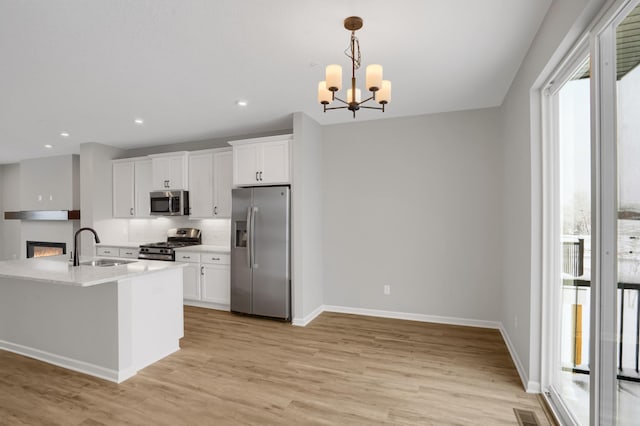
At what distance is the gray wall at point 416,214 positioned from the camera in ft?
12.8

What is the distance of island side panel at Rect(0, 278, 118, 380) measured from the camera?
8.91 feet

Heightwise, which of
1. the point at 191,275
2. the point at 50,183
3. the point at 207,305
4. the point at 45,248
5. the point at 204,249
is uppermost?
the point at 50,183

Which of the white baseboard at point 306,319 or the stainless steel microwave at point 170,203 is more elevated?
the stainless steel microwave at point 170,203

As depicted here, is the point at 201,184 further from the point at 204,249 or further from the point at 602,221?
the point at 602,221

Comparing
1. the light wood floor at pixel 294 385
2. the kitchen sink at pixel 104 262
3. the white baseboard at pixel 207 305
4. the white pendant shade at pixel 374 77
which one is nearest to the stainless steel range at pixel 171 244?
the white baseboard at pixel 207 305

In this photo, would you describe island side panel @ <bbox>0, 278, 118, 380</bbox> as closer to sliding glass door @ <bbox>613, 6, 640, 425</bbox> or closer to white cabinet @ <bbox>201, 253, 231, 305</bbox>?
white cabinet @ <bbox>201, 253, 231, 305</bbox>

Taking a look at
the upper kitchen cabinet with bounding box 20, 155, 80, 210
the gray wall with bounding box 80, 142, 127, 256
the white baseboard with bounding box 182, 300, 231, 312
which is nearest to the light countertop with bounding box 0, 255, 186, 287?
the white baseboard with bounding box 182, 300, 231, 312

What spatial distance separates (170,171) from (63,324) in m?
2.87

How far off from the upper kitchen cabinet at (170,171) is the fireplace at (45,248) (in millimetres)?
2809

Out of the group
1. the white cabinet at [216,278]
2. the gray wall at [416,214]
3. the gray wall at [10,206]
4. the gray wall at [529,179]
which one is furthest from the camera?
the gray wall at [10,206]

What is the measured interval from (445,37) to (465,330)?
3.18 m

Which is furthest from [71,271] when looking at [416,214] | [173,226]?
[416,214]

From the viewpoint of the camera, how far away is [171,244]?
5.19 meters

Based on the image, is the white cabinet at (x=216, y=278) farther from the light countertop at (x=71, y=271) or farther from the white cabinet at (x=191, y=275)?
the light countertop at (x=71, y=271)
